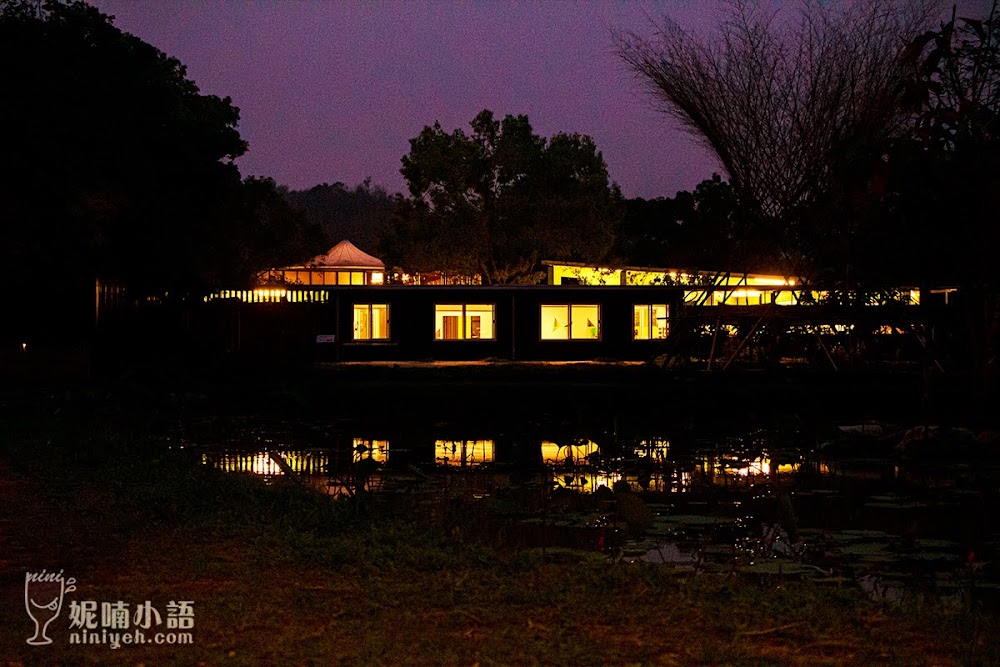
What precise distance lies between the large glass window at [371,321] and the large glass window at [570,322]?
4995 mm

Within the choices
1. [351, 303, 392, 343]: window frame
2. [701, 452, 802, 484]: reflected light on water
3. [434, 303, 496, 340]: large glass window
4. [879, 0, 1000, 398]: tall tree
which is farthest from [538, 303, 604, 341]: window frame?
[701, 452, 802, 484]: reflected light on water

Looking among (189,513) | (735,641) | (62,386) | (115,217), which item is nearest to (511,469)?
(189,513)

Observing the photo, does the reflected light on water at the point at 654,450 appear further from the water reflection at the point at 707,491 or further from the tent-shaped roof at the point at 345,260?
the tent-shaped roof at the point at 345,260

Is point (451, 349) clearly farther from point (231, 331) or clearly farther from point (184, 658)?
point (184, 658)

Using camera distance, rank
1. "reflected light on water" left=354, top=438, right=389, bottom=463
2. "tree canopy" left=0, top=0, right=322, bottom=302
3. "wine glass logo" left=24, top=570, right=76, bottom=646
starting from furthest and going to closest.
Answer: "tree canopy" left=0, top=0, right=322, bottom=302
"reflected light on water" left=354, top=438, right=389, bottom=463
"wine glass logo" left=24, top=570, right=76, bottom=646

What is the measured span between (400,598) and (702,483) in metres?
5.36

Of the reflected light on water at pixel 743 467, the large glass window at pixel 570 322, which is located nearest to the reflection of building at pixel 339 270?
the large glass window at pixel 570 322

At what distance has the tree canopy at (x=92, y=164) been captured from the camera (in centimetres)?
2416

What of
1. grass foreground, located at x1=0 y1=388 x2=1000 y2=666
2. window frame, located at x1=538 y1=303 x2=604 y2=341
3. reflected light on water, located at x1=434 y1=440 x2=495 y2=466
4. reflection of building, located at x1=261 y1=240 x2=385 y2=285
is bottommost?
grass foreground, located at x1=0 y1=388 x2=1000 y2=666

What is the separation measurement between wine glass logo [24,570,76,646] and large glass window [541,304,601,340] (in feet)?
100

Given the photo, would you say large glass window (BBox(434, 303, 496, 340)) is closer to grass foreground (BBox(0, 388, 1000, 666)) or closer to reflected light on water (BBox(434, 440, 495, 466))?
reflected light on water (BBox(434, 440, 495, 466))

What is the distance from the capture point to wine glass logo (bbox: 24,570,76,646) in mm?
5140

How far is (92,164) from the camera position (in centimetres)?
2470

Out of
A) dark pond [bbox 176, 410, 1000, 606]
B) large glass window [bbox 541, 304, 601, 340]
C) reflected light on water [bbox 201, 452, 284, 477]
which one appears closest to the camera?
dark pond [bbox 176, 410, 1000, 606]
